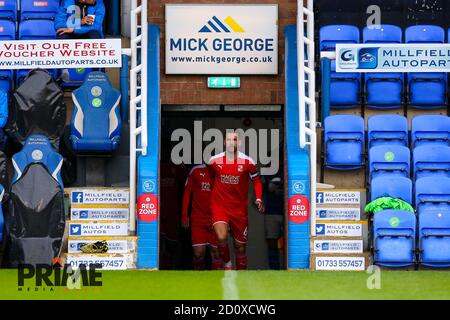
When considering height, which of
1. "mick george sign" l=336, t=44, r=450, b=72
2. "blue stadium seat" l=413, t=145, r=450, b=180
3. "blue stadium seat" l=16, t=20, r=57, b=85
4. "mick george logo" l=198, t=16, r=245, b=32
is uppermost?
"blue stadium seat" l=16, t=20, r=57, b=85

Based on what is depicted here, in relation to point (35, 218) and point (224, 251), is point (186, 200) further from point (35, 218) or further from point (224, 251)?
point (35, 218)

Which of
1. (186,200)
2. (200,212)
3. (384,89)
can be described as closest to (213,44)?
(186,200)

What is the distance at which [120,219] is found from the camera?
15422 mm

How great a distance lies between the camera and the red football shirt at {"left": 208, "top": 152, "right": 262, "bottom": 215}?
1541 cm

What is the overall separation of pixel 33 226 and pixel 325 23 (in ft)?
18.2

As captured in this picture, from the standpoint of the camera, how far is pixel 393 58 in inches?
627

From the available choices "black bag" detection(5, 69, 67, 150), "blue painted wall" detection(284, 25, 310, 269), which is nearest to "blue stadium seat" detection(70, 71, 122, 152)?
"black bag" detection(5, 69, 67, 150)

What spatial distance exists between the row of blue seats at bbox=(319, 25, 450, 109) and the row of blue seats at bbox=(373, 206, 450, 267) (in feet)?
8.22

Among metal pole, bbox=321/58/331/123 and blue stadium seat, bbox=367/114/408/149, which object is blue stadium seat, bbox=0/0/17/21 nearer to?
metal pole, bbox=321/58/331/123

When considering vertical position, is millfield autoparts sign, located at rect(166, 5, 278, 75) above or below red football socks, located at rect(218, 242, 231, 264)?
above

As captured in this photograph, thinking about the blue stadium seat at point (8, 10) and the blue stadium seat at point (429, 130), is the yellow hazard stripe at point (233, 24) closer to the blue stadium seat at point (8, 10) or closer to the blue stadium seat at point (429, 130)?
the blue stadium seat at point (429, 130)

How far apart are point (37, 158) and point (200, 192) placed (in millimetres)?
2261

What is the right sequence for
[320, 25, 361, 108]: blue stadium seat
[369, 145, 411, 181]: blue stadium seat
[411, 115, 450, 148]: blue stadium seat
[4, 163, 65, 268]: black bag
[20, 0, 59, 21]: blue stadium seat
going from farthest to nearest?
[20, 0, 59, 21]: blue stadium seat
[320, 25, 361, 108]: blue stadium seat
[411, 115, 450, 148]: blue stadium seat
[369, 145, 411, 181]: blue stadium seat
[4, 163, 65, 268]: black bag

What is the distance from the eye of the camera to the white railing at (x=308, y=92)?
1527 centimetres
